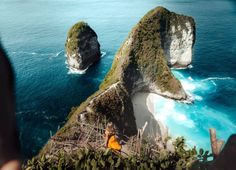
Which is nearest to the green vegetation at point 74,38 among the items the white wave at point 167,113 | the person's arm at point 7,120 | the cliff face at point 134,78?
the cliff face at point 134,78

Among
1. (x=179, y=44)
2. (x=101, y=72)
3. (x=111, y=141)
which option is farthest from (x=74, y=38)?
(x=111, y=141)

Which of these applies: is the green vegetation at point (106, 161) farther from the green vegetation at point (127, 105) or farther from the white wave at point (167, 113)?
the white wave at point (167, 113)

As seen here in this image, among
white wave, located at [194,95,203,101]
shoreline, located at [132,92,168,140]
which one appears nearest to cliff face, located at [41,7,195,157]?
shoreline, located at [132,92,168,140]

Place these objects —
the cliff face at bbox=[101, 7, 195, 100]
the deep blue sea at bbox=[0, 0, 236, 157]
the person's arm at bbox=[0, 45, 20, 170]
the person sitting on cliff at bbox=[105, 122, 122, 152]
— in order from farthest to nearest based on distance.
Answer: the cliff face at bbox=[101, 7, 195, 100] < the deep blue sea at bbox=[0, 0, 236, 157] < the person sitting on cliff at bbox=[105, 122, 122, 152] < the person's arm at bbox=[0, 45, 20, 170]

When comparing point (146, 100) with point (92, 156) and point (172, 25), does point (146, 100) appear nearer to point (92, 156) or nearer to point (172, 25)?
point (172, 25)

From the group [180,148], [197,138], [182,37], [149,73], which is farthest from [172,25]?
[180,148]

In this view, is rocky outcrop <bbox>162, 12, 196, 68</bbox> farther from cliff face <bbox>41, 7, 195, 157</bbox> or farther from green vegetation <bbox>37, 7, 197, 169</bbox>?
green vegetation <bbox>37, 7, 197, 169</bbox>
